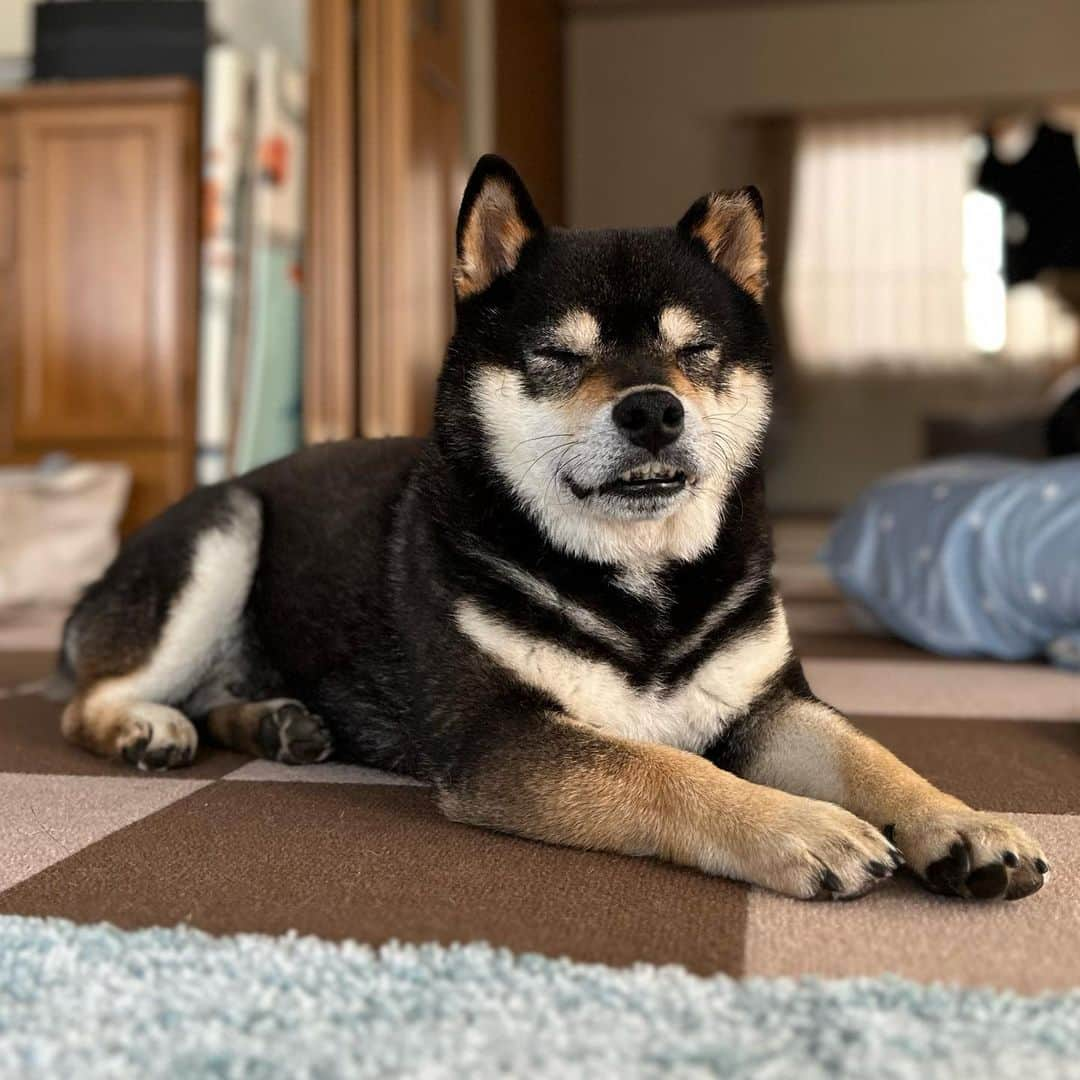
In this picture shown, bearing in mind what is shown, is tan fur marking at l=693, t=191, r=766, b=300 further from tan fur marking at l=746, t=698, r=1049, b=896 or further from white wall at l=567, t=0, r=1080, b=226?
white wall at l=567, t=0, r=1080, b=226

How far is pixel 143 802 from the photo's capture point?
155 centimetres

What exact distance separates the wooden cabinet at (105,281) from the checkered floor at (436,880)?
2821mm

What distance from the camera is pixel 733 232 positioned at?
1.66m

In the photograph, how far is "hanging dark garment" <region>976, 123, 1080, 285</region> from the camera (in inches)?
338

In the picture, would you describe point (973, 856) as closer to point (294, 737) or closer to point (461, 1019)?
point (461, 1019)

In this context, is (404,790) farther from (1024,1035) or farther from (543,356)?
(1024,1035)

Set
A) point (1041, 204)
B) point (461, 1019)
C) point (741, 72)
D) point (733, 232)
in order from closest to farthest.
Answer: point (461, 1019)
point (733, 232)
point (1041, 204)
point (741, 72)

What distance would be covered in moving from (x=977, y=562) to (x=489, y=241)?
5.78ft

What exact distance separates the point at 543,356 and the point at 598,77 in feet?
29.2

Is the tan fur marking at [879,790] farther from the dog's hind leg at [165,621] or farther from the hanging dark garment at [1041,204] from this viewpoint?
the hanging dark garment at [1041,204]

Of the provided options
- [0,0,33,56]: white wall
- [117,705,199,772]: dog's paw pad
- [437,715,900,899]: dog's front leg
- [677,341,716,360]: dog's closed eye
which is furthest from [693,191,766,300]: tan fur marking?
[0,0,33,56]: white wall

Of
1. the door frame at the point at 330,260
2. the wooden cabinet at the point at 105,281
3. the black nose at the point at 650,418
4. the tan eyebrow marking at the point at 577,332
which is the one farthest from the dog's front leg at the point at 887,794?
the wooden cabinet at the point at 105,281

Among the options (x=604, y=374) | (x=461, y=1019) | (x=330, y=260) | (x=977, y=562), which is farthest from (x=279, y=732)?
(x=330, y=260)

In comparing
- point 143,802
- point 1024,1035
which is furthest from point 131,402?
point 1024,1035
